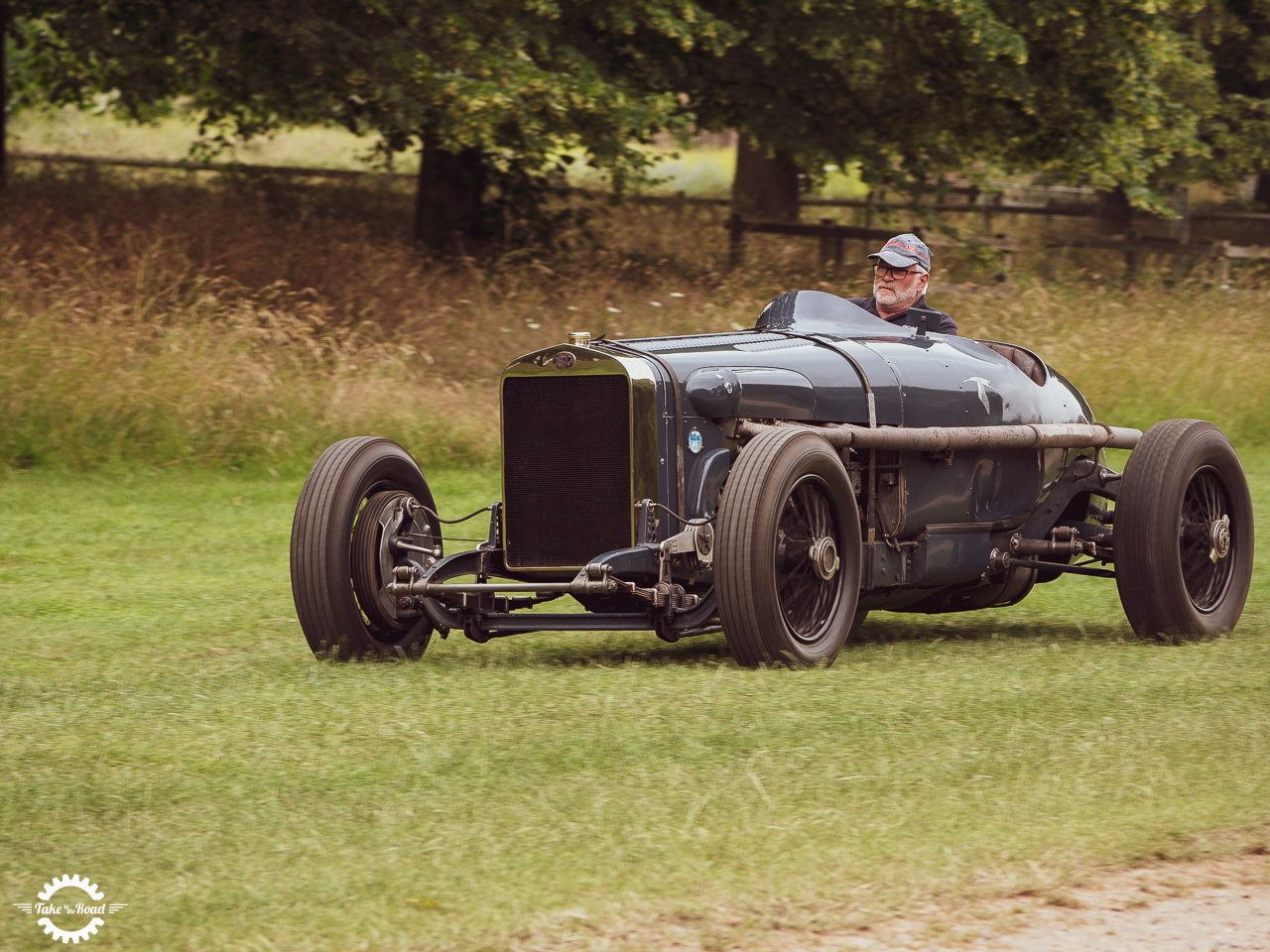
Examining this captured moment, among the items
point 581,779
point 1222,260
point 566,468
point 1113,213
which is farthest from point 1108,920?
point 1113,213

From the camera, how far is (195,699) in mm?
5812

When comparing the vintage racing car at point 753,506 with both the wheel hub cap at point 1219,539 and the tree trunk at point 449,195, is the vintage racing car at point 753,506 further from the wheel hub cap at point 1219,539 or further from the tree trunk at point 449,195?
the tree trunk at point 449,195

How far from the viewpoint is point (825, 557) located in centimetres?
635

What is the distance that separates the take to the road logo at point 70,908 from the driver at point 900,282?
4.97m

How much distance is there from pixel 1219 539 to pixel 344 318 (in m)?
10.7

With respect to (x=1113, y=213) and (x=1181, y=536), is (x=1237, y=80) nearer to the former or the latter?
(x=1113, y=213)

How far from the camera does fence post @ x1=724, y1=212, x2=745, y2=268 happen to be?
2038cm

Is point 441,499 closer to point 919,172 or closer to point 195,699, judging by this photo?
point 195,699

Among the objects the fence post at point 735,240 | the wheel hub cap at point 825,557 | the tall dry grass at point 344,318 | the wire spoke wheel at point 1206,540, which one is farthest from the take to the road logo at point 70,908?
the fence post at point 735,240

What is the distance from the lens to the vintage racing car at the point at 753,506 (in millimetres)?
6312

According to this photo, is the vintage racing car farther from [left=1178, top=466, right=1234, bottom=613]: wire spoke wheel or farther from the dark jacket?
the dark jacket

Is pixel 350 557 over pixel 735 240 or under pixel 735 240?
under

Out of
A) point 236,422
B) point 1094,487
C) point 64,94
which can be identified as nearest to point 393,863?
point 1094,487

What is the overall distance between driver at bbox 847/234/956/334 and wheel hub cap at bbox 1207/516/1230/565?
4.70 ft
